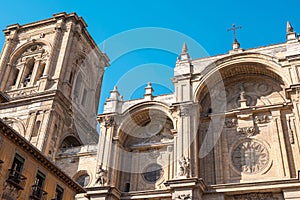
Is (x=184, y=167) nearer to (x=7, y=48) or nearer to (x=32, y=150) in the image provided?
(x=32, y=150)

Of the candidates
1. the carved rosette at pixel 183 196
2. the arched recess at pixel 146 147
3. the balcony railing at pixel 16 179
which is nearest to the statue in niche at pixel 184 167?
the carved rosette at pixel 183 196

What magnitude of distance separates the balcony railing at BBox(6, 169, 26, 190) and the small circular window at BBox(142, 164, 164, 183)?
1006 centimetres

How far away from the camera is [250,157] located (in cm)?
2361

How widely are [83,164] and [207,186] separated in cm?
1062

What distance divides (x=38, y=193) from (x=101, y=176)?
652 centimetres

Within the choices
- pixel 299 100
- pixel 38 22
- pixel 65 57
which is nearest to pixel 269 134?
pixel 299 100

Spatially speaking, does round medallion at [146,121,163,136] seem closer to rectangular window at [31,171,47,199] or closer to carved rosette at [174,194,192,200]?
carved rosette at [174,194,192,200]

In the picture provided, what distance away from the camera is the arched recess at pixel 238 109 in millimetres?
23453

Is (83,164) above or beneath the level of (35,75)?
beneath

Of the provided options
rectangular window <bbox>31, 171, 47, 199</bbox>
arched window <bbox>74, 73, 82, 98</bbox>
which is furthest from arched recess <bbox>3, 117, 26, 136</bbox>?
rectangular window <bbox>31, 171, 47, 199</bbox>

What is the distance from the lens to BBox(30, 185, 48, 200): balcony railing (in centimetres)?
1786

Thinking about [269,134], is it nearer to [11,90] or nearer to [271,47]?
[271,47]

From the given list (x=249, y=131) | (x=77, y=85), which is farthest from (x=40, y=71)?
(x=249, y=131)

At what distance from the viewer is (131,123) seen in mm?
27922
